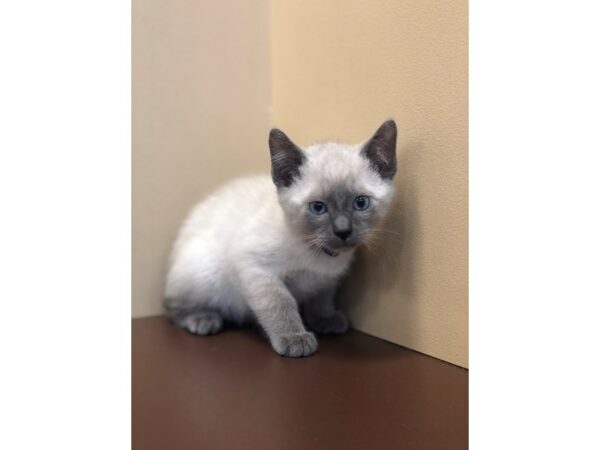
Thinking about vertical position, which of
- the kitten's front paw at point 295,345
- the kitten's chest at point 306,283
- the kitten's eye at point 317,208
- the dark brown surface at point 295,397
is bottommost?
the dark brown surface at point 295,397

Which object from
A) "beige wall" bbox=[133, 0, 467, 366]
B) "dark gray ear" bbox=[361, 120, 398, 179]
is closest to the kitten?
"dark gray ear" bbox=[361, 120, 398, 179]

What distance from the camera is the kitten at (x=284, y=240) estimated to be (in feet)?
5.30

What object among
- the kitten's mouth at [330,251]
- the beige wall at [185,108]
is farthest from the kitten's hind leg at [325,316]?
the beige wall at [185,108]

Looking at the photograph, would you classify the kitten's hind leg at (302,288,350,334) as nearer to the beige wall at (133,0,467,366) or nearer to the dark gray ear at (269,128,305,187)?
the beige wall at (133,0,467,366)

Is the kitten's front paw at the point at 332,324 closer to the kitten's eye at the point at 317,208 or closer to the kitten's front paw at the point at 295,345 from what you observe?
the kitten's front paw at the point at 295,345

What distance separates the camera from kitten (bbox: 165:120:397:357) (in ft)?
5.30

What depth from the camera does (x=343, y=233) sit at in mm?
1567

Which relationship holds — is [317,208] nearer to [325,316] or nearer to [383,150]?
[383,150]

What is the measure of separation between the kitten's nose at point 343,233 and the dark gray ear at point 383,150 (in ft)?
0.65
